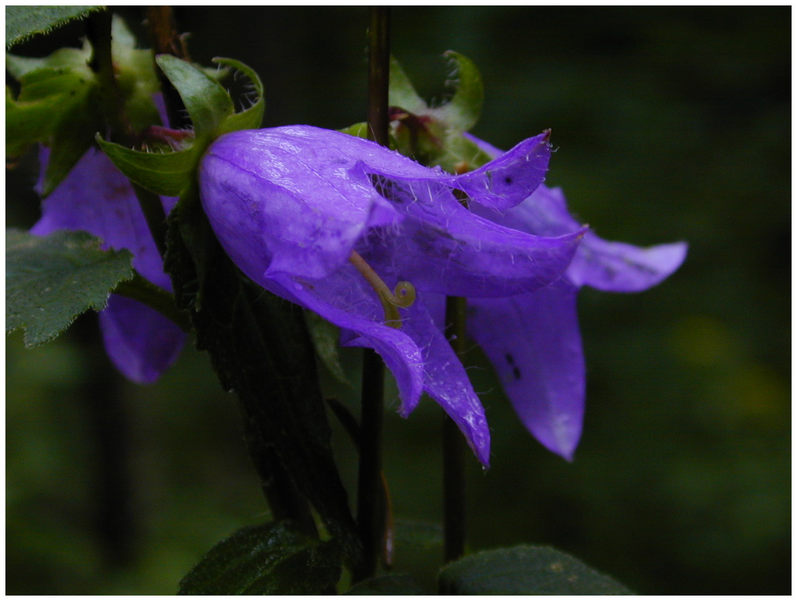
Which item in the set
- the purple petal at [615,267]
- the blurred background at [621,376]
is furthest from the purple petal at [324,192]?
the blurred background at [621,376]

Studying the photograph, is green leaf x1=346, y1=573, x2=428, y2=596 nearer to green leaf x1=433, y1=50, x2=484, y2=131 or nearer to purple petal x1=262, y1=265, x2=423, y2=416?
purple petal x1=262, y1=265, x2=423, y2=416

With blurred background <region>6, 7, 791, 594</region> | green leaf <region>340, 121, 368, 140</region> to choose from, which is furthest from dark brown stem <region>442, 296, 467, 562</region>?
blurred background <region>6, 7, 791, 594</region>

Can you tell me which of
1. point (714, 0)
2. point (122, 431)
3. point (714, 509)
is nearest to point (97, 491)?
point (122, 431)

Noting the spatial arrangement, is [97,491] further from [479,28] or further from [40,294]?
[40,294]

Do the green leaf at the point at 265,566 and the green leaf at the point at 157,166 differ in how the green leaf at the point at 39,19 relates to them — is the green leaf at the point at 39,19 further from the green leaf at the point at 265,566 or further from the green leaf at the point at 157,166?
the green leaf at the point at 265,566

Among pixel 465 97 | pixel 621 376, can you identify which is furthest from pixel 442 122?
pixel 621 376

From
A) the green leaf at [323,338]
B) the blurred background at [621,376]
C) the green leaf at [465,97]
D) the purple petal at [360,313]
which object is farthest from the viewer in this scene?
the blurred background at [621,376]

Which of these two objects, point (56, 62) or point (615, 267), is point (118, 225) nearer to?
point (56, 62)
